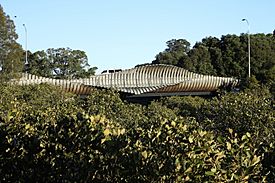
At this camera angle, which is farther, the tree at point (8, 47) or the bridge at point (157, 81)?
the bridge at point (157, 81)

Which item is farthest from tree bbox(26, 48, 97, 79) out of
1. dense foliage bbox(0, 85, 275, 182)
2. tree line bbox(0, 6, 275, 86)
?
dense foliage bbox(0, 85, 275, 182)

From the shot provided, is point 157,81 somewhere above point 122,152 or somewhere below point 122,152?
above

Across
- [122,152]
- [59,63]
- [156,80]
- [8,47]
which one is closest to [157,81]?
[156,80]

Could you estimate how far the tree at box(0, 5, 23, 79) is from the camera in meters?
45.2

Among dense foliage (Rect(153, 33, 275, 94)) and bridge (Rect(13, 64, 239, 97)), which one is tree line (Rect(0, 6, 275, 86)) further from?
bridge (Rect(13, 64, 239, 97))

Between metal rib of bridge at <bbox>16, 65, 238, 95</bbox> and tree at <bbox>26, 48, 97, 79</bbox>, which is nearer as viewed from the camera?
metal rib of bridge at <bbox>16, 65, 238, 95</bbox>

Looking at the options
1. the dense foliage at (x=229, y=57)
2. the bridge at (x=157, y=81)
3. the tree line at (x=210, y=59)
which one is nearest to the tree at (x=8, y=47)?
the bridge at (x=157, y=81)

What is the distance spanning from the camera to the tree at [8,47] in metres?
45.2

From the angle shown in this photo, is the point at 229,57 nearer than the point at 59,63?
No

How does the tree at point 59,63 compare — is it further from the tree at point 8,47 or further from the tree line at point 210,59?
the tree at point 8,47

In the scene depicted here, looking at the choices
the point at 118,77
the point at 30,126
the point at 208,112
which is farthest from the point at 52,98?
the point at 118,77

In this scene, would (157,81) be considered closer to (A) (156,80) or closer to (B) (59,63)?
(A) (156,80)

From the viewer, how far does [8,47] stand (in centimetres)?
4597

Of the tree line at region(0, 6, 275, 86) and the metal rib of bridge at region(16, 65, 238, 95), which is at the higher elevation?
the tree line at region(0, 6, 275, 86)
